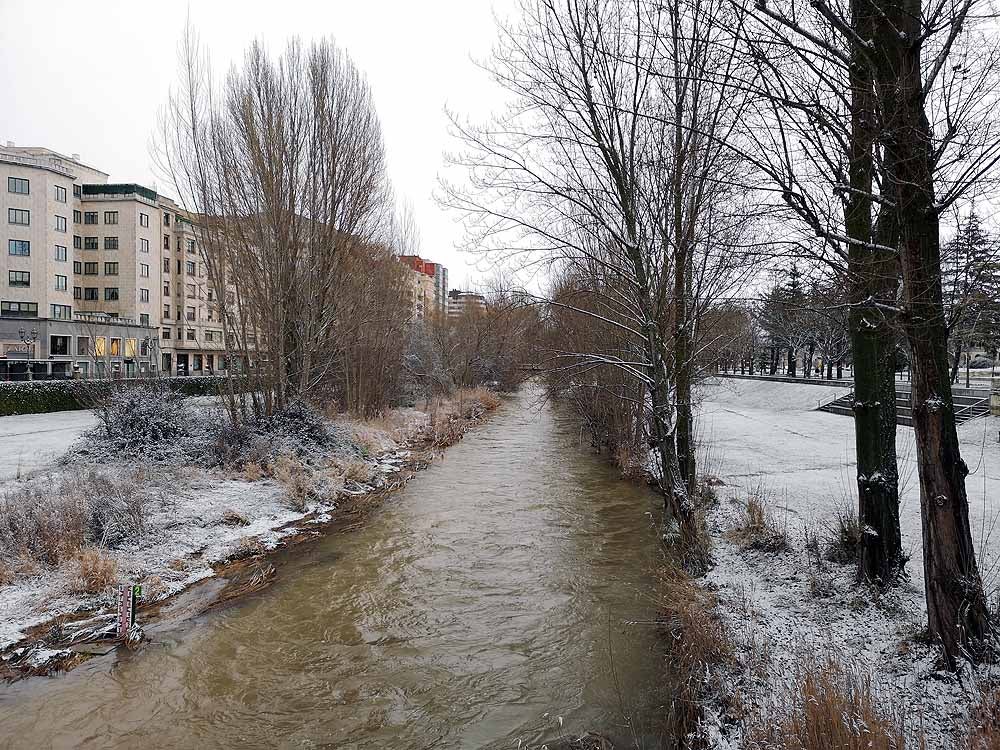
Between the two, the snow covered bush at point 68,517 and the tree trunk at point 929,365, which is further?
the snow covered bush at point 68,517

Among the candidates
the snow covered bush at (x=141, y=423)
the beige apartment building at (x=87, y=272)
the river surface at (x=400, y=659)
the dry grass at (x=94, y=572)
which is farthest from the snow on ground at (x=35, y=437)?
the beige apartment building at (x=87, y=272)

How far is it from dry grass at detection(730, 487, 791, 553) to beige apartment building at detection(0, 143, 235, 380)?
42.5m

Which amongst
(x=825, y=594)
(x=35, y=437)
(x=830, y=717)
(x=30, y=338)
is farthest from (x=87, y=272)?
(x=830, y=717)

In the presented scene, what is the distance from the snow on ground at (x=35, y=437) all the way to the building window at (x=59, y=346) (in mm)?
28958

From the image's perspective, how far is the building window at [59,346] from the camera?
158ft

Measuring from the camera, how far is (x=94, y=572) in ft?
25.7

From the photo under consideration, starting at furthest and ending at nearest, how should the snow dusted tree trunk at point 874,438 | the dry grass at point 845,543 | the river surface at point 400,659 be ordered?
the dry grass at point 845,543, the snow dusted tree trunk at point 874,438, the river surface at point 400,659

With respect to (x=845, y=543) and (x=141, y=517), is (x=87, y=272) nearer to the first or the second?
(x=141, y=517)

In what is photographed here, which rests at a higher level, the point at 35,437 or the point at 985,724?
the point at 35,437

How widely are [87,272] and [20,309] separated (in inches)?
311

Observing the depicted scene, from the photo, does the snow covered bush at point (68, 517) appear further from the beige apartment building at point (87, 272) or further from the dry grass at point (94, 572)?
the beige apartment building at point (87, 272)

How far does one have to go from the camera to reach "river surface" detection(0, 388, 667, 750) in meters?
5.38

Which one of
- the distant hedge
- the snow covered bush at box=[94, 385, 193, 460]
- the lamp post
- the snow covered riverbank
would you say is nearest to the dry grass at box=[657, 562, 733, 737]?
the snow covered riverbank

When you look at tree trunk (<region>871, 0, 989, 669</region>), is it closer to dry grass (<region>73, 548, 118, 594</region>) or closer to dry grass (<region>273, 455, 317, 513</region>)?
dry grass (<region>73, 548, 118, 594</region>)
